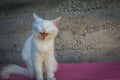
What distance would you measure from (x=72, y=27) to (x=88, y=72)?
19.4 inches

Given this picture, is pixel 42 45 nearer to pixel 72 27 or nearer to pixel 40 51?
pixel 40 51

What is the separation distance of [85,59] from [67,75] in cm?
48

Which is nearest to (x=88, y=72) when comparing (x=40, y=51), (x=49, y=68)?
(x=49, y=68)

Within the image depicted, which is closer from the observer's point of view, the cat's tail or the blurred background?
the cat's tail

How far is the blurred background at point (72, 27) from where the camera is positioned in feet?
7.88

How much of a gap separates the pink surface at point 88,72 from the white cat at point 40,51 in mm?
87

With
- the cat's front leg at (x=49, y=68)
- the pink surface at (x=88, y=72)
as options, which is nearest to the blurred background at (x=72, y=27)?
the pink surface at (x=88, y=72)

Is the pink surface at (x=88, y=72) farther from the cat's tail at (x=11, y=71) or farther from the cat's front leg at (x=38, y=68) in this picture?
the cat's front leg at (x=38, y=68)

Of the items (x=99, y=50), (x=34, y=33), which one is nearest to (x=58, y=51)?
(x=99, y=50)

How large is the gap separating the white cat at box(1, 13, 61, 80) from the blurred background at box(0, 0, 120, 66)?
524 millimetres

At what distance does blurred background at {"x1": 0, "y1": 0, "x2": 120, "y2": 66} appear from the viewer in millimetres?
2402

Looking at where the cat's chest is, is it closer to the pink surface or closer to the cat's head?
the cat's head

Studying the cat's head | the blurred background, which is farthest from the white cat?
the blurred background

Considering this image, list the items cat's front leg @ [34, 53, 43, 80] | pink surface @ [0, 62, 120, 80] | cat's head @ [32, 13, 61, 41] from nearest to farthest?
cat's head @ [32, 13, 61, 41]
cat's front leg @ [34, 53, 43, 80]
pink surface @ [0, 62, 120, 80]
